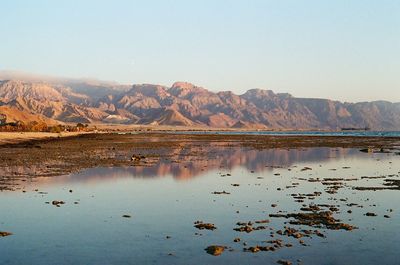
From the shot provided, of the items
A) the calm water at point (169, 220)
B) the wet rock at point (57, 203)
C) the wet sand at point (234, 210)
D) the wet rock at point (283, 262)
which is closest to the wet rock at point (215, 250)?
the wet sand at point (234, 210)

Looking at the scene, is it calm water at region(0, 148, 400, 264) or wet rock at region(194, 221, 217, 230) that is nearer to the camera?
calm water at region(0, 148, 400, 264)

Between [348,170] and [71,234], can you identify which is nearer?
[71,234]

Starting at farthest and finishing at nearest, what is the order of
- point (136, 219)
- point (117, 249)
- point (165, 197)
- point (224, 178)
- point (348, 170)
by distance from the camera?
point (348, 170) < point (224, 178) < point (165, 197) < point (136, 219) < point (117, 249)

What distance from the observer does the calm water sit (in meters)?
16.9

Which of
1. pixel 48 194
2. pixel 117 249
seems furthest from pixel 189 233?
pixel 48 194

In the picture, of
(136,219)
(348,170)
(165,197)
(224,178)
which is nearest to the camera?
(136,219)

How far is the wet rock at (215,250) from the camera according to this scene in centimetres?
1720

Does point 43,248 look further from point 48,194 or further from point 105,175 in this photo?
point 105,175

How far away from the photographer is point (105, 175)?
135ft

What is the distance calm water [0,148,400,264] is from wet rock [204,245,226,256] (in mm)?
316

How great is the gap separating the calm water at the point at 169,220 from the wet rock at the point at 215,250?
1.04ft

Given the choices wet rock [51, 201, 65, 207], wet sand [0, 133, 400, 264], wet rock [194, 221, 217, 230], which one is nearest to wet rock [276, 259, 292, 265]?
wet sand [0, 133, 400, 264]

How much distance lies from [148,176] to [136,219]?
18.1 m

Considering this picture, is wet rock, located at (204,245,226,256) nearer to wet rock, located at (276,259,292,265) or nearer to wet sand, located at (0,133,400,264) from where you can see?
wet sand, located at (0,133,400,264)
